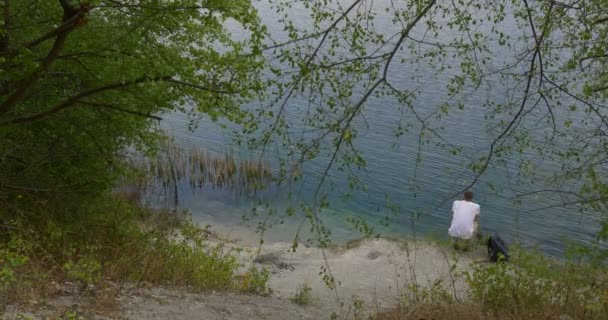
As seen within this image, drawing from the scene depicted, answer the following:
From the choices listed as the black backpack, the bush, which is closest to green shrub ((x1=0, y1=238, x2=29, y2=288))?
the bush

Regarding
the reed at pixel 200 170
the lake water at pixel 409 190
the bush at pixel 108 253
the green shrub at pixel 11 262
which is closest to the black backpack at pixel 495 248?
the lake water at pixel 409 190

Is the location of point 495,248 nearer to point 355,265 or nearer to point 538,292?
point 355,265

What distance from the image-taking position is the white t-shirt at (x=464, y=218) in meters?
13.3

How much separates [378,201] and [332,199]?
1.31 metres

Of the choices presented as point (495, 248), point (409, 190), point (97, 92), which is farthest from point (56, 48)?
point (409, 190)

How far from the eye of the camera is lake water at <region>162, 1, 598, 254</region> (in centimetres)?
1531

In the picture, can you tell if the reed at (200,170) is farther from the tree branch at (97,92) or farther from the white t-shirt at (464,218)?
the tree branch at (97,92)

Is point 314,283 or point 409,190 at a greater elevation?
point 409,190

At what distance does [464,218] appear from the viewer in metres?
13.3

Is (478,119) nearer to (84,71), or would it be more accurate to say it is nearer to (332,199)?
(332,199)

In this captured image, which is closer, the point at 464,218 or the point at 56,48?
the point at 56,48

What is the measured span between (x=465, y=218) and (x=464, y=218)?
0.02 meters

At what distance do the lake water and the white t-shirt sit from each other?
89 centimetres

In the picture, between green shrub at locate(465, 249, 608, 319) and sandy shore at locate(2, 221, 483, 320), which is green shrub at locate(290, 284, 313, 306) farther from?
green shrub at locate(465, 249, 608, 319)
